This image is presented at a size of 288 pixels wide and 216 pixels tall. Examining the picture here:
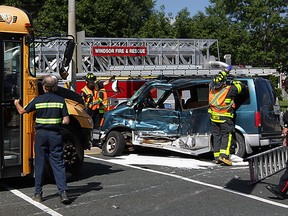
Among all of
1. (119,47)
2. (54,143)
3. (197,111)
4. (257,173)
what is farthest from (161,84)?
(119,47)

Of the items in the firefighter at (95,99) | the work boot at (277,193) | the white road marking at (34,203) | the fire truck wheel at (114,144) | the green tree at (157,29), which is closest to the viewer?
the white road marking at (34,203)

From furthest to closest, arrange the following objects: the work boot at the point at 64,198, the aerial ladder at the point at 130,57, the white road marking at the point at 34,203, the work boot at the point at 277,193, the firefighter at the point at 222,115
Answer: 1. the aerial ladder at the point at 130,57
2. the firefighter at the point at 222,115
3. the work boot at the point at 277,193
4. the work boot at the point at 64,198
5. the white road marking at the point at 34,203

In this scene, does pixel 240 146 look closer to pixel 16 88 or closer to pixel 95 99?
pixel 95 99

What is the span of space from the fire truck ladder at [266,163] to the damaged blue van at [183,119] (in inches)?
63.2

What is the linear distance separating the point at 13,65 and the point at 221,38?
3153cm

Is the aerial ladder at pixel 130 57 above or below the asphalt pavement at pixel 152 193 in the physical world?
above

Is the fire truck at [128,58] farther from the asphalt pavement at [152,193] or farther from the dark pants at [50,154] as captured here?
the dark pants at [50,154]

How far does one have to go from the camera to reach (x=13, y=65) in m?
7.12

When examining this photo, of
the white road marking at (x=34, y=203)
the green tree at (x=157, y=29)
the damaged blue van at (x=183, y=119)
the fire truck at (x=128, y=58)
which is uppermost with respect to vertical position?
the green tree at (x=157, y=29)

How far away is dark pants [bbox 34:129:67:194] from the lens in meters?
6.54

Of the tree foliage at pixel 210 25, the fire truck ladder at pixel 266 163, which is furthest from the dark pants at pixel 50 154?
the tree foliage at pixel 210 25

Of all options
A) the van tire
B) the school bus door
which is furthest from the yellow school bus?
the van tire

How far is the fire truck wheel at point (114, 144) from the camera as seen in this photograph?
1090cm

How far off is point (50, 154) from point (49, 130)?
0.34 m
